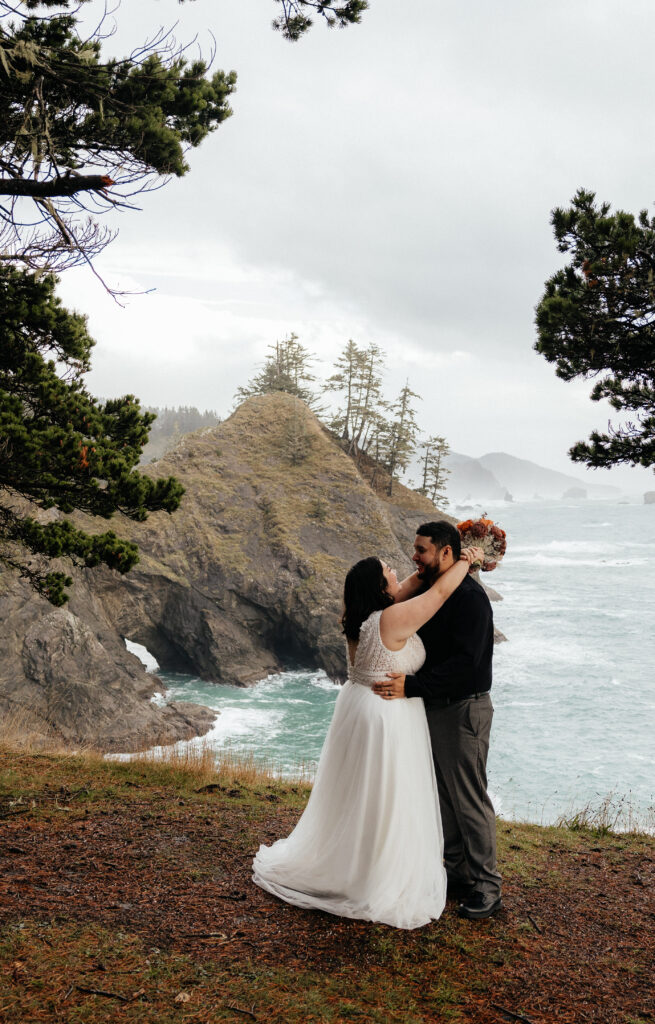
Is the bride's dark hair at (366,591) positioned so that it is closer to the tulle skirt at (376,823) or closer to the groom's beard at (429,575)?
the groom's beard at (429,575)

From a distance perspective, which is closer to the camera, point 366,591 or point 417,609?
point 417,609

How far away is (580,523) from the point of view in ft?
531

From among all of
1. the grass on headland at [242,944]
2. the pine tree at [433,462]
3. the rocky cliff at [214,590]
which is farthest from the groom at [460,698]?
the pine tree at [433,462]

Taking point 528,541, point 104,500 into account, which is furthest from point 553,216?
point 528,541

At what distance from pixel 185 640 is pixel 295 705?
712 cm

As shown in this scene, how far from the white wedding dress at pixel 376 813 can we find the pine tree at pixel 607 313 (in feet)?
8.54

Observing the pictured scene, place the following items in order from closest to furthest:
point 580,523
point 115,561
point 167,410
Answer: point 115,561, point 580,523, point 167,410

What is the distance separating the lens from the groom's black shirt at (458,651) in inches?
192

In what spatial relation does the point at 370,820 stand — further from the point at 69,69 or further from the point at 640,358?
the point at 69,69

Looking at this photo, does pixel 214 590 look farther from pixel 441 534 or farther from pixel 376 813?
pixel 441 534

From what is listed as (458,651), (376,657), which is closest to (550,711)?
(458,651)

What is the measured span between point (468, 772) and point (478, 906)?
1044mm

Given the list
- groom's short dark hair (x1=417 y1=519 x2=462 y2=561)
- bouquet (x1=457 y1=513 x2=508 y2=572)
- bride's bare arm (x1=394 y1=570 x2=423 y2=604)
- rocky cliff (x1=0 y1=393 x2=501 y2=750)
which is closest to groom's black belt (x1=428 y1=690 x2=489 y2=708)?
bride's bare arm (x1=394 y1=570 x2=423 y2=604)

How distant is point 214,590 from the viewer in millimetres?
34531
